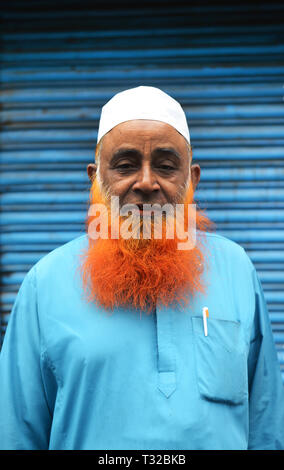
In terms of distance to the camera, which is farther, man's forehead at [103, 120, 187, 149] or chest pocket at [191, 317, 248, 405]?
man's forehead at [103, 120, 187, 149]

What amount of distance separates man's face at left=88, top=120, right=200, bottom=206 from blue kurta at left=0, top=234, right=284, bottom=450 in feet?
1.31

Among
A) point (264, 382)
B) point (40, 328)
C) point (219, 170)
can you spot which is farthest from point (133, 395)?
point (219, 170)

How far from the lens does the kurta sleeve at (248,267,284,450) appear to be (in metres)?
1.73

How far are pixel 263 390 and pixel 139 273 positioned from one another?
724mm

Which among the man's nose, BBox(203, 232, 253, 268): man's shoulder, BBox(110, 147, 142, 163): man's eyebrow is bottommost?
BBox(203, 232, 253, 268): man's shoulder

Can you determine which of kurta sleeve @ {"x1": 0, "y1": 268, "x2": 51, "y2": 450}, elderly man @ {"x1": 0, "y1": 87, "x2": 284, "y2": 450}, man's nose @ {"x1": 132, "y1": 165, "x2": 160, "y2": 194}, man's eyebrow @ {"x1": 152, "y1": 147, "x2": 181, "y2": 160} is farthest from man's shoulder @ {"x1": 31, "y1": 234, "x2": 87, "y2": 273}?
man's eyebrow @ {"x1": 152, "y1": 147, "x2": 181, "y2": 160}

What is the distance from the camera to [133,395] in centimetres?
147

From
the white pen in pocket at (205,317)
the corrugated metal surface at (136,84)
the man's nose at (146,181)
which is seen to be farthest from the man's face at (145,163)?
the corrugated metal surface at (136,84)

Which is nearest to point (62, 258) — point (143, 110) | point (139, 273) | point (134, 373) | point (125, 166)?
point (139, 273)

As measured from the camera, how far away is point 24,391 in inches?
62.6

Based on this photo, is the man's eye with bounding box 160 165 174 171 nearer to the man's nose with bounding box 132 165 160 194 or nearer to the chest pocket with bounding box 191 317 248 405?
the man's nose with bounding box 132 165 160 194

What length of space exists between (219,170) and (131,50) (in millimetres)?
1038

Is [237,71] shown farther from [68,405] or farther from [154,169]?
[68,405]

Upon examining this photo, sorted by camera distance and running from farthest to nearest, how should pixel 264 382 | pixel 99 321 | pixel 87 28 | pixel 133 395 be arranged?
pixel 87 28
pixel 264 382
pixel 99 321
pixel 133 395
